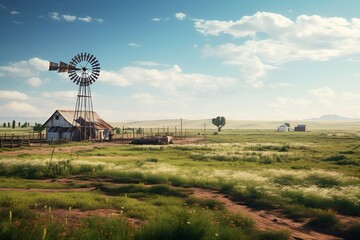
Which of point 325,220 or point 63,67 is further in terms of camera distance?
point 63,67

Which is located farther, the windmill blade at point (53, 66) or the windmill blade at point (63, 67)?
the windmill blade at point (63, 67)

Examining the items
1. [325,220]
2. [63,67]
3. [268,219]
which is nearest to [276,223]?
[268,219]

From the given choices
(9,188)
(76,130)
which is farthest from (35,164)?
(76,130)

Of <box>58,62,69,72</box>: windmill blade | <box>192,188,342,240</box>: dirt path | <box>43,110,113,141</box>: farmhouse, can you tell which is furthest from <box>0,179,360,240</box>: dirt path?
Answer: <box>58,62,69,72</box>: windmill blade

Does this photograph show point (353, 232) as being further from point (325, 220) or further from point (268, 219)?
point (268, 219)

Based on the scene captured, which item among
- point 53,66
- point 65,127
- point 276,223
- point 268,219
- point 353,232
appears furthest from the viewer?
Result: point 65,127

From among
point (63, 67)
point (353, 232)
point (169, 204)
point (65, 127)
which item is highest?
point (63, 67)

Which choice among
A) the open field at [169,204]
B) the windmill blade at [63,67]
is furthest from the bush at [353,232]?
the windmill blade at [63,67]

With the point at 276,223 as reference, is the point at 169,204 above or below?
above

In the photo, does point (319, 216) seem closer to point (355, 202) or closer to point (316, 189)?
point (355, 202)

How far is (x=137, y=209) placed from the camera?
13.7m

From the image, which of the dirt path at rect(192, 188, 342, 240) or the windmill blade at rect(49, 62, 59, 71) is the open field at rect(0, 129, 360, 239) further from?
the windmill blade at rect(49, 62, 59, 71)

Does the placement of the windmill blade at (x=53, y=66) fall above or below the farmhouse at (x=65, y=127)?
above

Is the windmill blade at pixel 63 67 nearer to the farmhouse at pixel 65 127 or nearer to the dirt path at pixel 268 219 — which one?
the farmhouse at pixel 65 127
